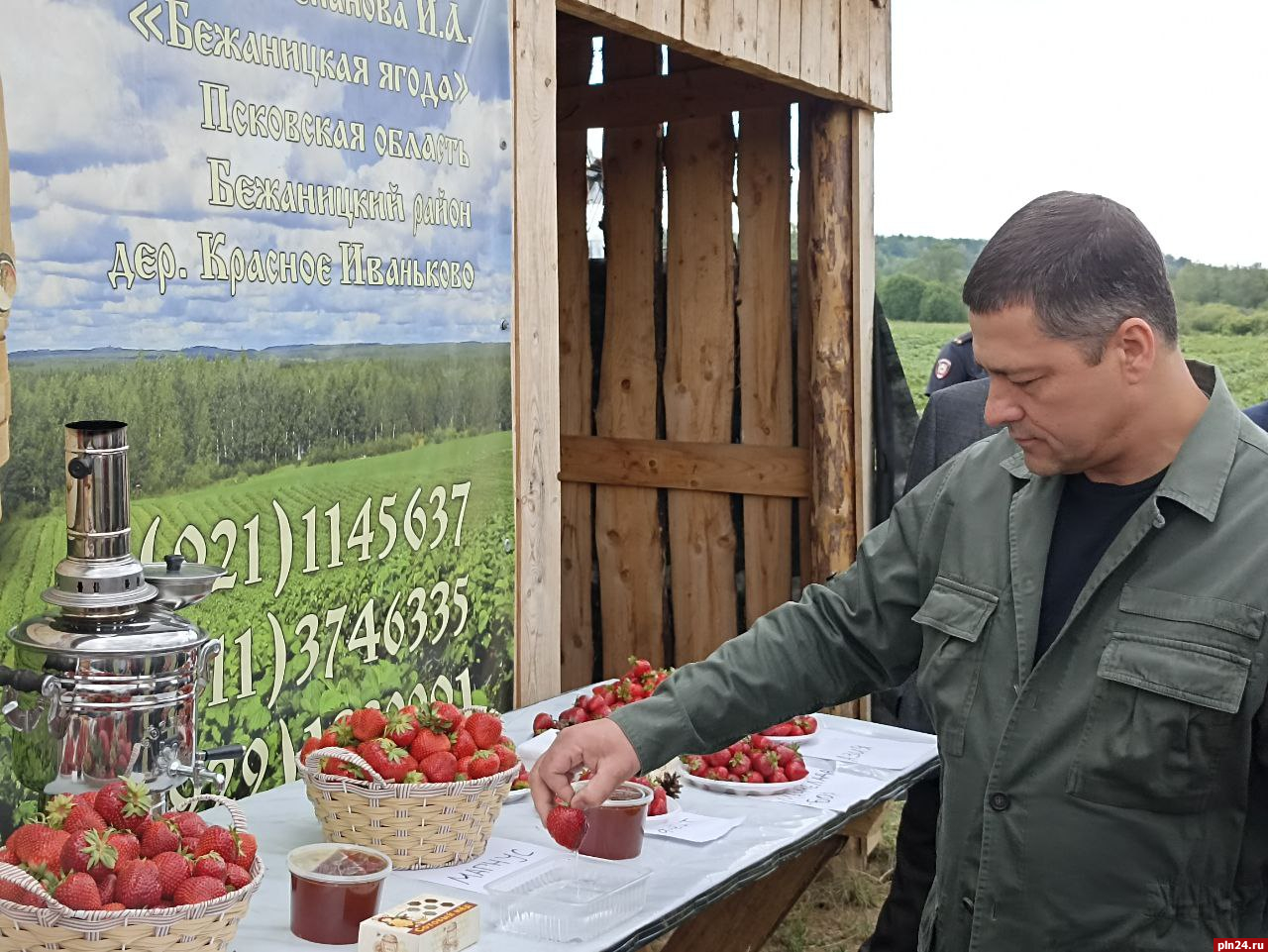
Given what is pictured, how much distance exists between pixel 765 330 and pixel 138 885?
3.90 m

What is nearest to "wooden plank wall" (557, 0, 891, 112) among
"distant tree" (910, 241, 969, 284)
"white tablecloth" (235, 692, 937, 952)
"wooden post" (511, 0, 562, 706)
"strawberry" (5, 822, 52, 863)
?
"wooden post" (511, 0, 562, 706)

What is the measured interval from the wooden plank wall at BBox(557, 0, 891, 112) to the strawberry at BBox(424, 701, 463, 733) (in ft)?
5.99

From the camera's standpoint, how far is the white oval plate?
114 inches

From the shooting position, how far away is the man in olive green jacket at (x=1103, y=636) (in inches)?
69.9

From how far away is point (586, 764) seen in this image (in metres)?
2.13

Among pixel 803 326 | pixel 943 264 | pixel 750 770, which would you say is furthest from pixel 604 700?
pixel 943 264

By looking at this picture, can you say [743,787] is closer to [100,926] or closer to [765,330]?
[100,926]

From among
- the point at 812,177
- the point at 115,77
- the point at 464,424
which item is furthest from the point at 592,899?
the point at 812,177

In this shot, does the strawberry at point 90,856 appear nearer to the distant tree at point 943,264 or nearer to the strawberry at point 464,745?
the strawberry at point 464,745

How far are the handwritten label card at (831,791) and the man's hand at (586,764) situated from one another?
2.83ft

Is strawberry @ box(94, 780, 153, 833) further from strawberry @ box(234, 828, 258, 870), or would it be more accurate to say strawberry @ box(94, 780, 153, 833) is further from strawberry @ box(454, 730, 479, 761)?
strawberry @ box(454, 730, 479, 761)

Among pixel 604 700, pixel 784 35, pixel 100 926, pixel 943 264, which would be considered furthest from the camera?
pixel 943 264

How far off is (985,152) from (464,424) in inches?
352

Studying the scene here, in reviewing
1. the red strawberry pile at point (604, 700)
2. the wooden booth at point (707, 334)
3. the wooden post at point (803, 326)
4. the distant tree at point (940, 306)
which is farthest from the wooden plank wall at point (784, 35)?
the distant tree at point (940, 306)
